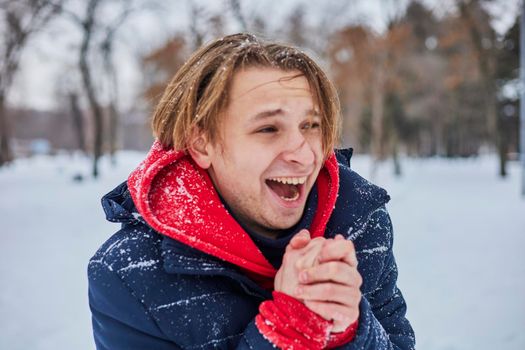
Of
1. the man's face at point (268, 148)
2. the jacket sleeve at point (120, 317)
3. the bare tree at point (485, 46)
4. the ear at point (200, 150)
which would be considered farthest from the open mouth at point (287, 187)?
the bare tree at point (485, 46)

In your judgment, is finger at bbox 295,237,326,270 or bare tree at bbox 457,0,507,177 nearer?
finger at bbox 295,237,326,270

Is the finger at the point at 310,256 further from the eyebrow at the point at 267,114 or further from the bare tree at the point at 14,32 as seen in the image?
the bare tree at the point at 14,32

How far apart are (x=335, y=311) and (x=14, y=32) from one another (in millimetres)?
23475

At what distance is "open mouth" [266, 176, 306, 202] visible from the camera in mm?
1510

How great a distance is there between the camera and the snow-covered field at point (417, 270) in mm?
3957

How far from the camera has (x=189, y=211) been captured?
139cm

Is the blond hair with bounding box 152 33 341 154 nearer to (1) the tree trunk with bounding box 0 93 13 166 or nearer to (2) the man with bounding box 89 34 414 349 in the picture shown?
(2) the man with bounding box 89 34 414 349

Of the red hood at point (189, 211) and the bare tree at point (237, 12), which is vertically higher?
the bare tree at point (237, 12)

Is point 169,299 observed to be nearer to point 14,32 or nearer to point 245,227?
point 245,227

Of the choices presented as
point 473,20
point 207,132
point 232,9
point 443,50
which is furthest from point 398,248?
point 443,50

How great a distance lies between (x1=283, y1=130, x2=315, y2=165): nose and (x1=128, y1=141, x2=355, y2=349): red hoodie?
8.8 inches

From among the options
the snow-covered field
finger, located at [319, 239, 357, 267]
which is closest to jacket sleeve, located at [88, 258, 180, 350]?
finger, located at [319, 239, 357, 267]

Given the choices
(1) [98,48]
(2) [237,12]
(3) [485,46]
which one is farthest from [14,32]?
(3) [485,46]

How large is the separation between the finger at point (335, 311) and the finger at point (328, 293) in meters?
0.01
